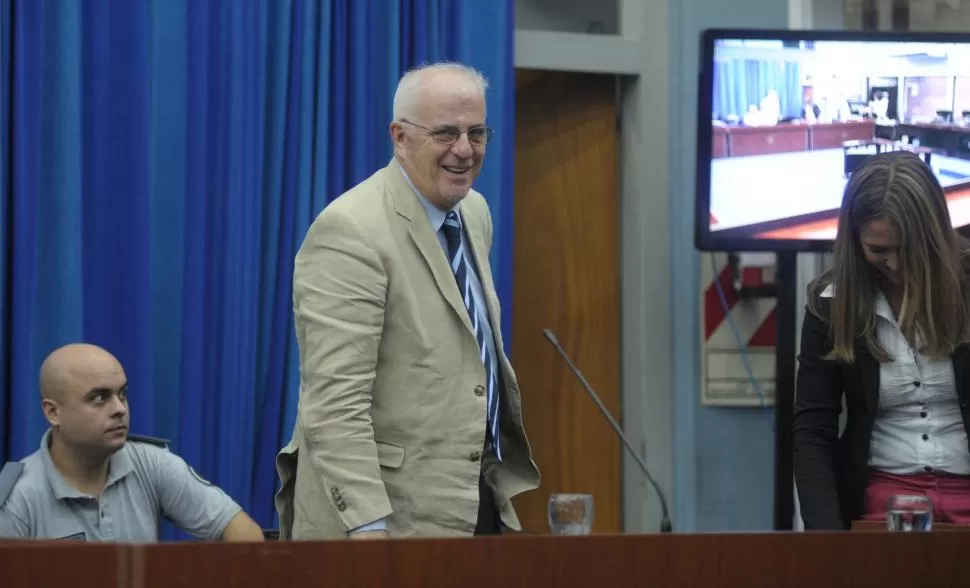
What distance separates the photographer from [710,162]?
12.9 ft

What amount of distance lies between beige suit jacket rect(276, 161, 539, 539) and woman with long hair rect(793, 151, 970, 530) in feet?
2.17

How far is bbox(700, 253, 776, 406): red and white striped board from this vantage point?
4551mm

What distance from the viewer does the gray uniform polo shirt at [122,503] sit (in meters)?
3.07

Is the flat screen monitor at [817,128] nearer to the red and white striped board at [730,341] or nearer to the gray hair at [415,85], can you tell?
the red and white striped board at [730,341]

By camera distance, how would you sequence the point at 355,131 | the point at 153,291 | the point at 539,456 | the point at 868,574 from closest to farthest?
the point at 868,574 < the point at 153,291 < the point at 355,131 < the point at 539,456

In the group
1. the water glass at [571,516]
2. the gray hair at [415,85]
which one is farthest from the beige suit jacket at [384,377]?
the water glass at [571,516]

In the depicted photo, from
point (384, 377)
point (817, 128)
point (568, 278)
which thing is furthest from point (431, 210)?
point (568, 278)

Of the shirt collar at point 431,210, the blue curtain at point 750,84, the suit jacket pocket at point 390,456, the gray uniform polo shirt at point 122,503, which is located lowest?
the gray uniform polo shirt at point 122,503

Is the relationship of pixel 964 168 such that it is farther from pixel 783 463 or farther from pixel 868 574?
pixel 868 574

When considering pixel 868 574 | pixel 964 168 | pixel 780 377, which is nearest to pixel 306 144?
pixel 780 377

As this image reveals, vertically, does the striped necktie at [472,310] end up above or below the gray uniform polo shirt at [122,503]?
above

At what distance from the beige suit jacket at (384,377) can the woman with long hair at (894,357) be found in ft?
2.17

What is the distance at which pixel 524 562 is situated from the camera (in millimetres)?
1604

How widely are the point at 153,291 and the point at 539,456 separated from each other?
4.57 feet
